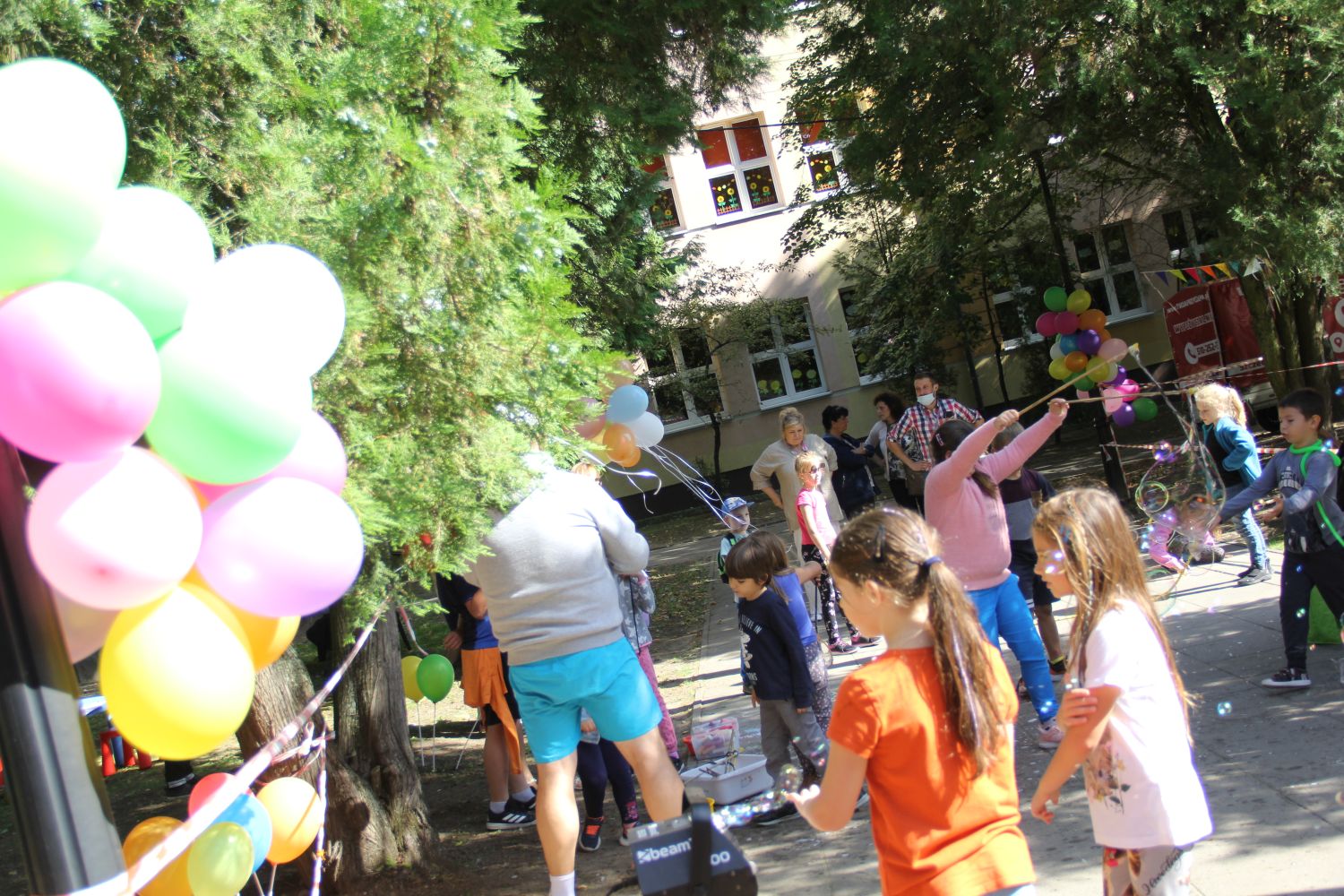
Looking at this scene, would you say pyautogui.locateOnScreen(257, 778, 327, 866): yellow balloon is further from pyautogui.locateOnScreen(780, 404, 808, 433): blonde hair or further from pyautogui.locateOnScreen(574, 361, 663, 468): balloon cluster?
Result: pyautogui.locateOnScreen(780, 404, 808, 433): blonde hair

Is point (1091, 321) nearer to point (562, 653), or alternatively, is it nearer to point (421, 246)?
point (562, 653)

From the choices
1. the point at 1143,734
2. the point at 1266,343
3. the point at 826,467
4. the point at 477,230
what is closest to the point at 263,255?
the point at 477,230

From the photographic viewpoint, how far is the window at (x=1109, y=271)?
2266cm

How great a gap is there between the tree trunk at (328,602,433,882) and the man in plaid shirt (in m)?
4.23

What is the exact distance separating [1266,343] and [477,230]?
11062 millimetres

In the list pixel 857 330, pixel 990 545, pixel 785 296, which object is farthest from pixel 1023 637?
pixel 785 296

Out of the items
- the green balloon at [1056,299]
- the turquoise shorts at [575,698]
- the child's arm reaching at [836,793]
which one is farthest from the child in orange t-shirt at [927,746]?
the green balloon at [1056,299]

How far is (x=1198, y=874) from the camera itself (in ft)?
13.0

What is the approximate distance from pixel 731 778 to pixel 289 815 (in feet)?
8.38

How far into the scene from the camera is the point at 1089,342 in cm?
1152

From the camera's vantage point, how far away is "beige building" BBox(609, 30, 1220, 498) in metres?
22.4

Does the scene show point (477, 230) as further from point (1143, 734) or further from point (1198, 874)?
point (1198, 874)

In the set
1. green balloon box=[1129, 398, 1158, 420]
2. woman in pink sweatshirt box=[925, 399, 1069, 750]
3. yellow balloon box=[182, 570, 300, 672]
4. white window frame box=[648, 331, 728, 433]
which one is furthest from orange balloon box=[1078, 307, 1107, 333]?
yellow balloon box=[182, 570, 300, 672]

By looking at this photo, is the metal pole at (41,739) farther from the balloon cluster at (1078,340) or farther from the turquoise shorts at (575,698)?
the balloon cluster at (1078,340)
